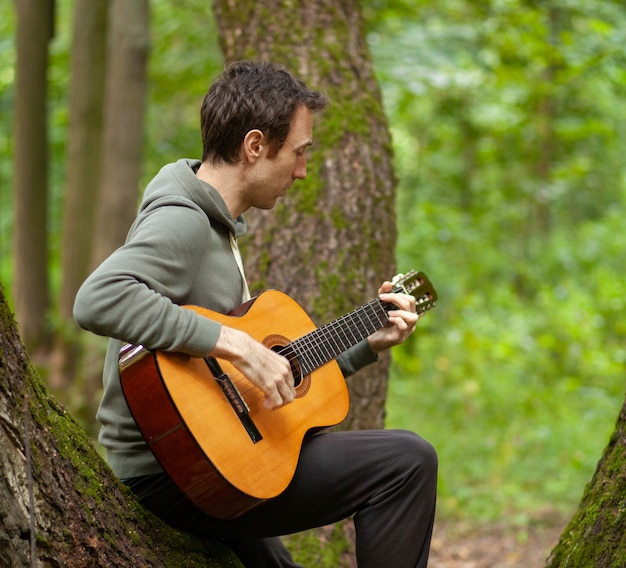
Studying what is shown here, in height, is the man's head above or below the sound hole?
above

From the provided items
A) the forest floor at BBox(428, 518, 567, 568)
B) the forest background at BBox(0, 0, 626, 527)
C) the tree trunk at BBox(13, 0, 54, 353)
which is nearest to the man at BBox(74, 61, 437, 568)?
the forest floor at BBox(428, 518, 567, 568)

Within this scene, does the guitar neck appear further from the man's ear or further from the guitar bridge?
the man's ear

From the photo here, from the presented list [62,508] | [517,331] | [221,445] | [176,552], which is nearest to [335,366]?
[221,445]

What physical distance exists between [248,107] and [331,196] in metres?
1.56

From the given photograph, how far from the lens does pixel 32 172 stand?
9.06m

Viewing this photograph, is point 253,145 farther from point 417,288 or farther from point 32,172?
point 32,172

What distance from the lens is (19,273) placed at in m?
9.59

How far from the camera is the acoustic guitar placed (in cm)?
234

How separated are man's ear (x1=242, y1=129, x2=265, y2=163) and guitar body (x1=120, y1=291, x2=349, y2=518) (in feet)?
1.68

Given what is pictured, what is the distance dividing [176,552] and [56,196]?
992 cm

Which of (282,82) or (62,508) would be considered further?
(282,82)

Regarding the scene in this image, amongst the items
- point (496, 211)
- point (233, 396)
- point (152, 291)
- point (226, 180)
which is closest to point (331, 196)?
point (226, 180)

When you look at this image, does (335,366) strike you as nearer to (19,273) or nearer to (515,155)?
(19,273)

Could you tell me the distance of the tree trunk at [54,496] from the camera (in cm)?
202
